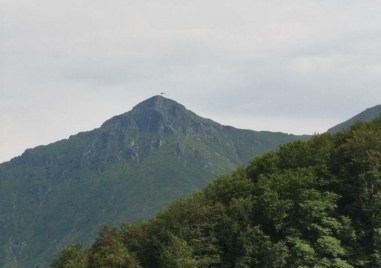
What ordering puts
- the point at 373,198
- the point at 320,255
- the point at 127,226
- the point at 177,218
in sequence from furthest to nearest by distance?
1. the point at 127,226
2. the point at 177,218
3. the point at 373,198
4. the point at 320,255

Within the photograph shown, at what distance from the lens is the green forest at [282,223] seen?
62.5m

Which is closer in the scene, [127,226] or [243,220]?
[243,220]

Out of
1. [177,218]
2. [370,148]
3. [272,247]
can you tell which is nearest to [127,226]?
[177,218]

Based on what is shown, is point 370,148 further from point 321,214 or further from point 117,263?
point 117,263

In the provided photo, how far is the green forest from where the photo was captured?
6250cm

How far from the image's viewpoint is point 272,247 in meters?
62.5

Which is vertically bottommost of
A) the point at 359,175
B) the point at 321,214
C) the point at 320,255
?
the point at 320,255

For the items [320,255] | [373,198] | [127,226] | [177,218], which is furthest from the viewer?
[127,226]

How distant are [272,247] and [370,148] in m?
21.4

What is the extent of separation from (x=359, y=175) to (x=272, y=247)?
16.7 metres

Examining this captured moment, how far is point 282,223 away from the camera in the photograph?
2618 inches

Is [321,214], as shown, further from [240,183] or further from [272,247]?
[240,183]

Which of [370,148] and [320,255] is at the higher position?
[370,148]

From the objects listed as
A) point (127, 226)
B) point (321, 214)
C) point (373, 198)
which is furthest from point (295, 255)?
point (127, 226)
